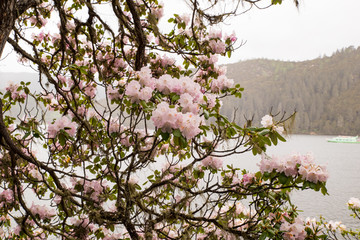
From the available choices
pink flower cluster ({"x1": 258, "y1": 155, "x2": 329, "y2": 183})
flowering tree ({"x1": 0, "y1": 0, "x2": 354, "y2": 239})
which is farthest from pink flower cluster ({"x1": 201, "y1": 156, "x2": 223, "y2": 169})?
pink flower cluster ({"x1": 258, "y1": 155, "x2": 329, "y2": 183})

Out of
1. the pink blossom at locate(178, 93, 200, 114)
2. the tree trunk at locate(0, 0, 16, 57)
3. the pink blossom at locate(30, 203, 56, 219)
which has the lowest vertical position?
the pink blossom at locate(30, 203, 56, 219)

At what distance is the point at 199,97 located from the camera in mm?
1534

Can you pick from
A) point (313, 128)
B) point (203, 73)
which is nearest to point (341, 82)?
point (313, 128)

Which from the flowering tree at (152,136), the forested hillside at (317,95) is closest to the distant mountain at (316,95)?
the forested hillside at (317,95)

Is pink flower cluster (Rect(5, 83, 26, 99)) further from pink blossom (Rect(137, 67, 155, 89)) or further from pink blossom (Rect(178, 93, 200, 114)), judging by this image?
pink blossom (Rect(178, 93, 200, 114))

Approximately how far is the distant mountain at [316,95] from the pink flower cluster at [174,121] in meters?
59.7

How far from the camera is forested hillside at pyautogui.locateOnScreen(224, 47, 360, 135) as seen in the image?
70.7m

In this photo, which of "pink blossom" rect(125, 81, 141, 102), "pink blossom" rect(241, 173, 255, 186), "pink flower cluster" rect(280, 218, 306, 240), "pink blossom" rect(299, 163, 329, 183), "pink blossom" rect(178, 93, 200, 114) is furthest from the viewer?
"pink blossom" rect(241, 173, 255, 186)

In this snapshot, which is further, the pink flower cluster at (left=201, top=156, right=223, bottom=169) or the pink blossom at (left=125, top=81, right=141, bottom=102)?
the pink flower cluster at (left=201, top=156, right=223, bottom=169)

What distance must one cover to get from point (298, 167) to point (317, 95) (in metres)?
88.9

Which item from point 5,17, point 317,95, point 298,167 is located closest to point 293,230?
point 298,167

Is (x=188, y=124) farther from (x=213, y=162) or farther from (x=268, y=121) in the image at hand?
(x=213, y=162)

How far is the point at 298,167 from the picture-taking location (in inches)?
68.2

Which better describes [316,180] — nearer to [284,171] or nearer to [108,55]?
[284,171]
